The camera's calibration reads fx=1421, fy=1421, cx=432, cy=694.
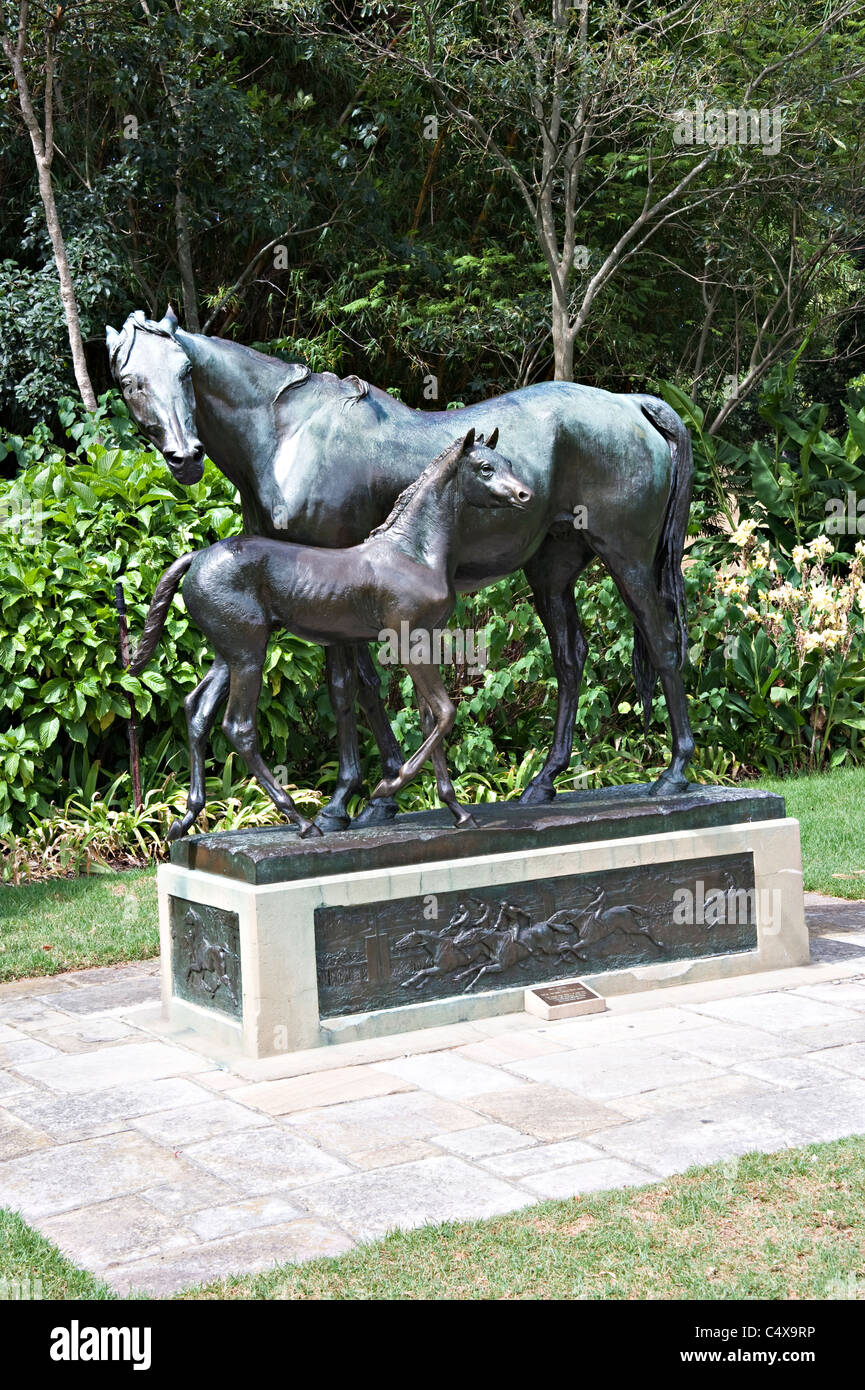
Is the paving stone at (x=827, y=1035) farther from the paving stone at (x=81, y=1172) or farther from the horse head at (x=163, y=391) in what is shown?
the horse head at (x=163, y=391)

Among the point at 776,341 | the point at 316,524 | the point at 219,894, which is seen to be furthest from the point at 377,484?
the point at 776,341

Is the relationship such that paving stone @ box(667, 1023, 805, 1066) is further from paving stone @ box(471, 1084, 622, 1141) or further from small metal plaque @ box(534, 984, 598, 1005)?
paving stone @ box(471, 1084, 622, 1141)

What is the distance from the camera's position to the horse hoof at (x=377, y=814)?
6074mm

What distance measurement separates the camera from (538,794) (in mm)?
6672

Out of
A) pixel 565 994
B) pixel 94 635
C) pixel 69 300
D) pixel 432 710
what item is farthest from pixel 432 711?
pixel 69 300

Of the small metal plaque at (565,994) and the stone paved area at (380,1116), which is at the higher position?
the small metal plaque at (565,994)

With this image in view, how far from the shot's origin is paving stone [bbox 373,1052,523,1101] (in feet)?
16.0

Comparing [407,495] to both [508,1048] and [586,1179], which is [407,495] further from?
[586,1179]

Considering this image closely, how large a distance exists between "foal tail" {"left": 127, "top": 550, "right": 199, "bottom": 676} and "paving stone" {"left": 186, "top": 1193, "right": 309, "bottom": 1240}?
2.35 m

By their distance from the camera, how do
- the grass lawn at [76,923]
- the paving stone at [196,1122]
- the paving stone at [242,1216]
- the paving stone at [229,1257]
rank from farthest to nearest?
the grass lawn at [76,923] → the paving stone at [196,1122] → the paving stone at [242,1216] → the paving stone at [229,1257]

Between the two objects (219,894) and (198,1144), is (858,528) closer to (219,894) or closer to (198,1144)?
(219,894)

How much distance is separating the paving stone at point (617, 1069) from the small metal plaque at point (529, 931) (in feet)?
1.97

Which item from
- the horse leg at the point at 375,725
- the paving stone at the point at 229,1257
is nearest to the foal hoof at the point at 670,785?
the horse leg at the point at 375,725

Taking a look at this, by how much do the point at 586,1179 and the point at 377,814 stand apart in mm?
2354
